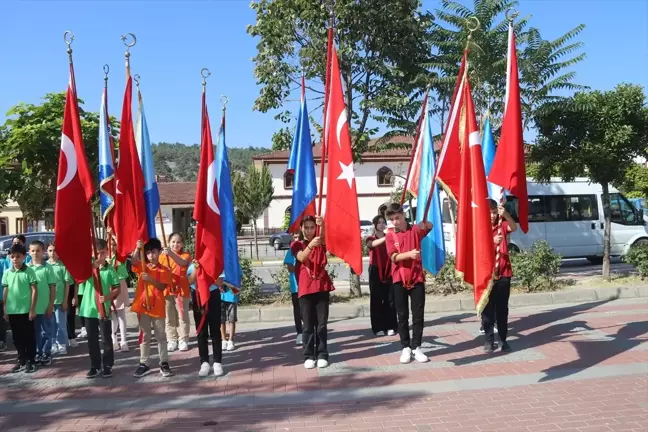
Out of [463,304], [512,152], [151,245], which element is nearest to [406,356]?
[512,152]

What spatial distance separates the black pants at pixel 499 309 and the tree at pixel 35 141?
8020 millimetres

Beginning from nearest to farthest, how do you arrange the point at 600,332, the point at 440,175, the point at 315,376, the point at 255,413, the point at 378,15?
1. the point at 255,413
2. the point at 315,376
3. the point at 440,175
4. the point at 600,332
5. the point at 378,15

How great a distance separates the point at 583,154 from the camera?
12.5 metres

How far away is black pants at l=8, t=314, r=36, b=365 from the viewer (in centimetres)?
740

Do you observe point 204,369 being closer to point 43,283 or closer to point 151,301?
point 151,301

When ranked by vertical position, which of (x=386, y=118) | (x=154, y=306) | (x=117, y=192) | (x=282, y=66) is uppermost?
(x=282, y=66)

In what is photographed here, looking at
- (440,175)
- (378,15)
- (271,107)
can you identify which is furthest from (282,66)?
(440,175)

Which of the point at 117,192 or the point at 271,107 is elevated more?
the point at 271,107

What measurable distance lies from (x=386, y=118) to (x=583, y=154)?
401 cm

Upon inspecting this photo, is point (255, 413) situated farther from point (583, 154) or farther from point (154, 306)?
point (583, 154)

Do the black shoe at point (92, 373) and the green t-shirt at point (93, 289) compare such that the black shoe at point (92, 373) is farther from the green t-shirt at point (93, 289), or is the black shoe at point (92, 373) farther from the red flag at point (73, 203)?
the red flag at point (73, 203)

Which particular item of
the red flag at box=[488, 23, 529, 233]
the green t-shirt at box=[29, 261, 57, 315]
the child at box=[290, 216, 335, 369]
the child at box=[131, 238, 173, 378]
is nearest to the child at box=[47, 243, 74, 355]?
the green t-shirt at box=[29, 261, 57, 315]

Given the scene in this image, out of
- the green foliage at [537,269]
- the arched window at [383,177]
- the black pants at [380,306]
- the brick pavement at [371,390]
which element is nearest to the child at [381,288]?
the black pants at [380,306]

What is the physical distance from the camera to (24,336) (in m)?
7.45
